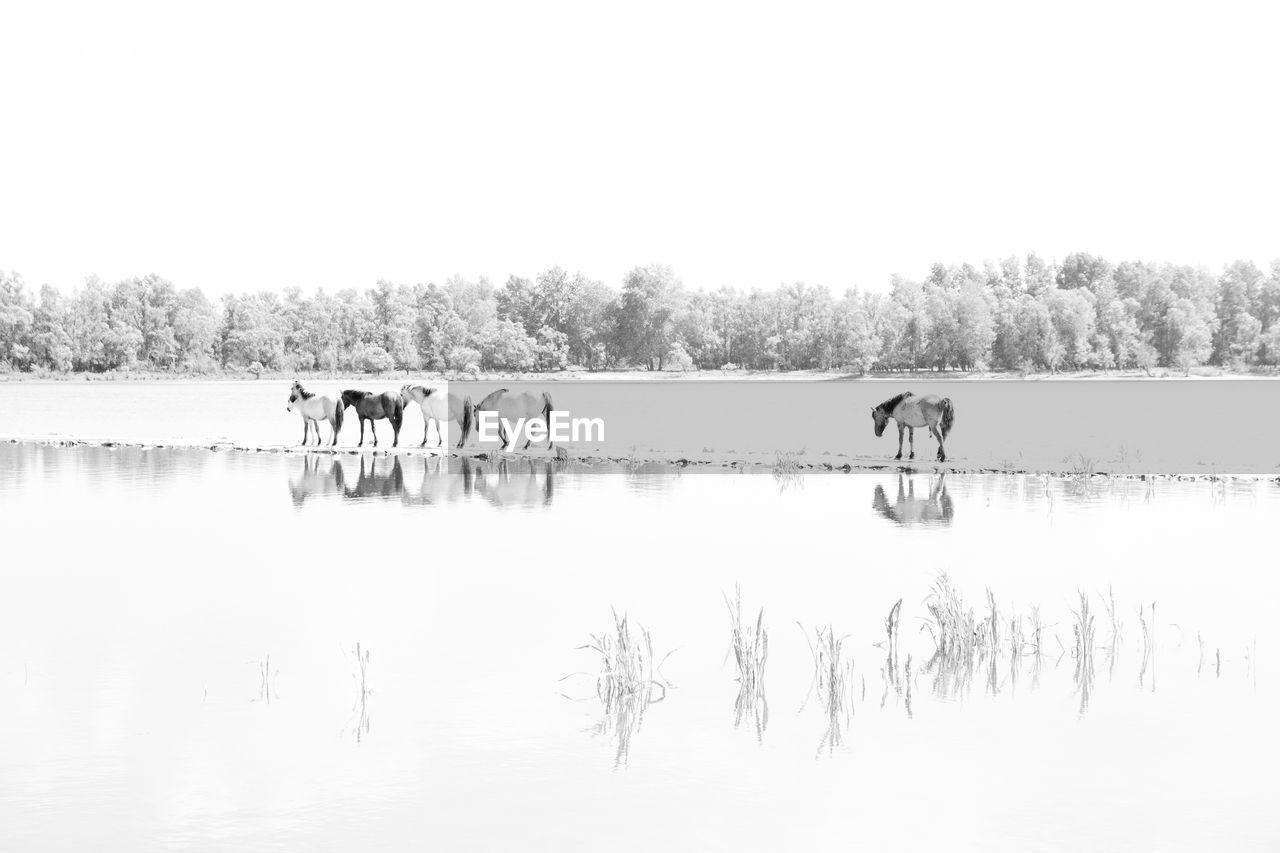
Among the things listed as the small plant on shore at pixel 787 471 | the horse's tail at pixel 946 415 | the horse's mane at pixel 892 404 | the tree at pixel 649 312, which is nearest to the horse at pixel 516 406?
the small plant on shore at pixel 787 471

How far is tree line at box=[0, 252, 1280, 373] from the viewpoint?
156 m

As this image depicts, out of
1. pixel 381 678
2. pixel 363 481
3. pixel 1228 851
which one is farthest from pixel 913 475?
pixel 1228 851

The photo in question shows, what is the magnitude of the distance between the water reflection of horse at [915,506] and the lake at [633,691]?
280 mm

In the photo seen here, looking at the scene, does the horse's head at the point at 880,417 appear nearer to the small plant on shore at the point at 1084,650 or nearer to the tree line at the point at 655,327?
the small plant on shore at the point at 1084,650

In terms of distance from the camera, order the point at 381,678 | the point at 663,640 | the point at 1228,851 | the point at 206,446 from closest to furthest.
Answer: the point at 1228,851 < the point at 381,678 < the point at 663,640 < the point at 206,446

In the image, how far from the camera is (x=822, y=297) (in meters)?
186

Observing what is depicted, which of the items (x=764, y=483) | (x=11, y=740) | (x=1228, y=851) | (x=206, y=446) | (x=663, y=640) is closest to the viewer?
(x=1228, y=851)

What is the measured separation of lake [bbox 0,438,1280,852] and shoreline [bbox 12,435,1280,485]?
7359mm

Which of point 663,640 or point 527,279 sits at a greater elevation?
point 527,279

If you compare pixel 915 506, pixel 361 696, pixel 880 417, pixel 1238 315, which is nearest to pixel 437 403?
pixel 880 417

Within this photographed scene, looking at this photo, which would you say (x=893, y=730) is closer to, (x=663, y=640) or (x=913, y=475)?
(x=663, y=640)

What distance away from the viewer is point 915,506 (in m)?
25.3

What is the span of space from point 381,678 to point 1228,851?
7045mm

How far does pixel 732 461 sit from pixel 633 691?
2496 cm
